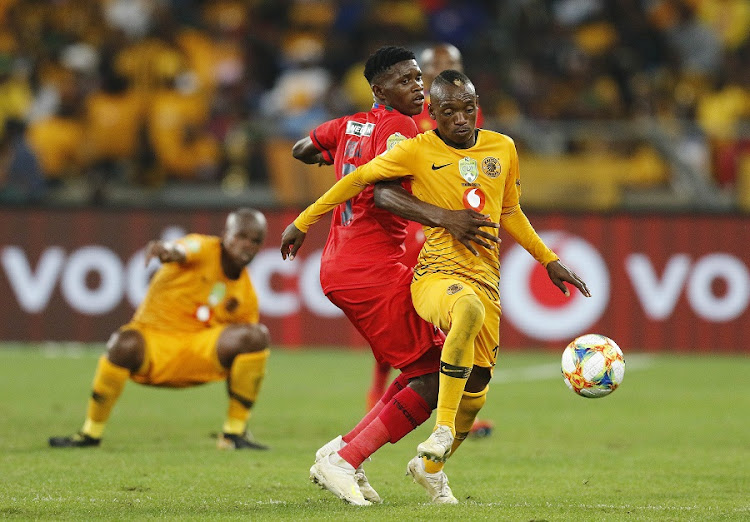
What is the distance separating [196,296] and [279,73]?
10.9 m

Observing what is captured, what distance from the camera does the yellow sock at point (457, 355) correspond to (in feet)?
18.3

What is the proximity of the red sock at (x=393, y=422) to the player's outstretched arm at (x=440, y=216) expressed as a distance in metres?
0.74

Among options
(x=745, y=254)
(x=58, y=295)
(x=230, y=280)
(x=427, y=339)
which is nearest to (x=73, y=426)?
(x=230, y=280)

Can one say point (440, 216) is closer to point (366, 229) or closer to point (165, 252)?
point (366, 229)

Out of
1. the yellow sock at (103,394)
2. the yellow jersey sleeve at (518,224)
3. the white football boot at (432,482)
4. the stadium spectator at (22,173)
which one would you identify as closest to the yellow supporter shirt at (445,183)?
the yellow jersey sleeve at (518,224)

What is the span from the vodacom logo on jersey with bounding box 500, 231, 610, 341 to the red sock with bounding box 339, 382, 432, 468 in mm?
8611

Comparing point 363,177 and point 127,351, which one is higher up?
point 363,177

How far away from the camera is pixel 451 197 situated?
19.4 feet

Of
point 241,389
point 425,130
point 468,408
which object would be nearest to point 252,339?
point 241,389

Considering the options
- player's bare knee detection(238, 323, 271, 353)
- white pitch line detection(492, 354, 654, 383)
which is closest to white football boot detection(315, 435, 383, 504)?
player's bare knee detection(238, 323, 271, 353)

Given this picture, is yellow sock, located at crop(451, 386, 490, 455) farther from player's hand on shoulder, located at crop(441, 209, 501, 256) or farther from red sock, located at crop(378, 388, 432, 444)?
player's hand on shoulder, located at crop(441, 209, 501, 256)

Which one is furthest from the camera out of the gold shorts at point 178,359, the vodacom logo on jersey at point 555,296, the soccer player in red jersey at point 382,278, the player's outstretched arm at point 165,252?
the vodacom logo on jersey at point 555,296

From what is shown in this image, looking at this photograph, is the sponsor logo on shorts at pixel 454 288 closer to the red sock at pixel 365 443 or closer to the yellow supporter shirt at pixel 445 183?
the yellow supporter shirt at pixel 445 183

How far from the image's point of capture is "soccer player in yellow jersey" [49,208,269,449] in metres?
8.02
